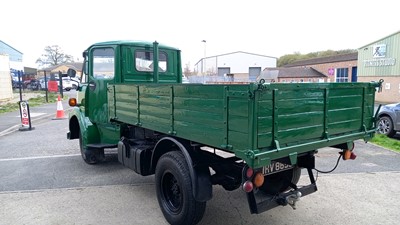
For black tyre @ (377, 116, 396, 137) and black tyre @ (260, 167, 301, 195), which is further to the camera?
black tyre @ (377, 116, 396, 137)

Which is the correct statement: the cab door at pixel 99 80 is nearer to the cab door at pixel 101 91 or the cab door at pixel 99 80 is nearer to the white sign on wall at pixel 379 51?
the cab door at pixel 101 91

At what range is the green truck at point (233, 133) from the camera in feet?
9.34

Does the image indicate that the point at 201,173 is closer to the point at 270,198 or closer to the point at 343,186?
the point at 270,198

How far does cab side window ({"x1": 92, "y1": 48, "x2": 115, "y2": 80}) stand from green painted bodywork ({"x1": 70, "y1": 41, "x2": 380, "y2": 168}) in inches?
33.9

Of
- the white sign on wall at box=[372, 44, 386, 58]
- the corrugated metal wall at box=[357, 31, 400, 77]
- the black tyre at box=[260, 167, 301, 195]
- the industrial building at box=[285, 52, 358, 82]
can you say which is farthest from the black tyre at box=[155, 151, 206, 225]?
the industrial building at box=[285, 52, 358, 82]

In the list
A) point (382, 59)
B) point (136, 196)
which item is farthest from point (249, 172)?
point (382, 59)

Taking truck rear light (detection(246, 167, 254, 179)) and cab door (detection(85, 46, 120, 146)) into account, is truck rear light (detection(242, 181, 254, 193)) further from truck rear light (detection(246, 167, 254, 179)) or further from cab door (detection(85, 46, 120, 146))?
cab door (detection(85, 46, 120, 146))

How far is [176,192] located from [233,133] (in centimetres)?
148

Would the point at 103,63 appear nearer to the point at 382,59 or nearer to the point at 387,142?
the point at 387,142

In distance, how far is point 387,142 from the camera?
823 cm

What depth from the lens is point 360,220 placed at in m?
3.91

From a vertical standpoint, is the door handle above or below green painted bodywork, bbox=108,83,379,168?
above

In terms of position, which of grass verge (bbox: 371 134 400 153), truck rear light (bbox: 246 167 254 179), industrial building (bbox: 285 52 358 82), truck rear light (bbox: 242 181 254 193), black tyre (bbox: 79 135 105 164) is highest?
industrial building (bbox: 285 52 358 82)

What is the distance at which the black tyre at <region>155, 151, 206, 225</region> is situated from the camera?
354cm
